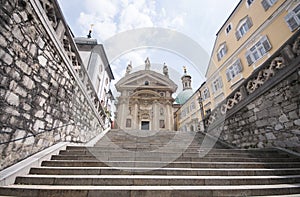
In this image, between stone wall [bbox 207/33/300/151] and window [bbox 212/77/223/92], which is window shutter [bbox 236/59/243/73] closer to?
window [bbox 212/77/223/92]

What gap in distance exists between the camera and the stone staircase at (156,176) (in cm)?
200

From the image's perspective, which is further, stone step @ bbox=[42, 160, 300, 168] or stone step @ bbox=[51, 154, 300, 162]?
stone step @ bbox=[51, 154, 300, 162]

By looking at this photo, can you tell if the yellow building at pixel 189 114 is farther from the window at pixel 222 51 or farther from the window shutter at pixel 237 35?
the window shutter at pixel 237 35

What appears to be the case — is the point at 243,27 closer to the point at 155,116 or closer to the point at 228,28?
the point at 228,28

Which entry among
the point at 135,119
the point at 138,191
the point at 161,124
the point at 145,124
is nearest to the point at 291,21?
the point at 138,191

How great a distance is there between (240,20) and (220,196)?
42.8ft

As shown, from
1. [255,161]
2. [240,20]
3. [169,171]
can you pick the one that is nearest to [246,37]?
[240,20]

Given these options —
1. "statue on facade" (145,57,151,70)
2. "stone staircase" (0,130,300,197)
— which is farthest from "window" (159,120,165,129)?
"stone staircase" (0,130,300,197)

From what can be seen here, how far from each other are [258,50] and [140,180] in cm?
1106

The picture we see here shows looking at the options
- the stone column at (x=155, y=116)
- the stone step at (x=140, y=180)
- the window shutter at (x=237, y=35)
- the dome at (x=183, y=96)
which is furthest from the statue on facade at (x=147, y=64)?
the stone step at (x=140, y=180)

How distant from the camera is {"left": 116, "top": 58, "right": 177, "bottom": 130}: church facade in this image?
824 inches

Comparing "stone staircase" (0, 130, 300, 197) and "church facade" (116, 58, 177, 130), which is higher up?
"church facade" (116, 58, 177, 130)

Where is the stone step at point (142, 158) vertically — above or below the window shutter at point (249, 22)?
below

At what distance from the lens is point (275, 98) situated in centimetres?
396
